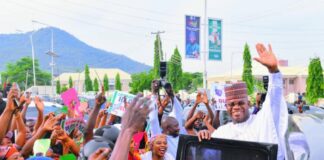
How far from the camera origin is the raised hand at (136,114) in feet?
8.31

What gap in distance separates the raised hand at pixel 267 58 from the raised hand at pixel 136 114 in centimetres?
159

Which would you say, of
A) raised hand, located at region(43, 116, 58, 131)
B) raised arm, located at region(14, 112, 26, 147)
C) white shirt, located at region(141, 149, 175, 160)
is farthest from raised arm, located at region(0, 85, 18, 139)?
white shirt, located at region(141, 149, 175, 160)

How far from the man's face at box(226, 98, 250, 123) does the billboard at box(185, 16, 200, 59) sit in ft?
67.9

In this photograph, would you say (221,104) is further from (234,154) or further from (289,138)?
(234,154)

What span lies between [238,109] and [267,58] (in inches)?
21.4

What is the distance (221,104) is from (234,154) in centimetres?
644

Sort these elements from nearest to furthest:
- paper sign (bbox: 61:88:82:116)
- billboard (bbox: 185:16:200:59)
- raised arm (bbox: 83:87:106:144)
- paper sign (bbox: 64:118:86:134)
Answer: raised arm (bbox: 83:87:106:144) → paper sign (bbox: 64:118:86:134) → paper sign (bbox: 61:88:82:116) → billboard (bbox: 185:16:200:59)

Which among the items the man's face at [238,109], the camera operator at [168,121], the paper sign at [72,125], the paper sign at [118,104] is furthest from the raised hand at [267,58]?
the paper sign at [118,104]

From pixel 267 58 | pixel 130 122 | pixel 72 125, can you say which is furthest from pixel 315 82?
pixel 130 122

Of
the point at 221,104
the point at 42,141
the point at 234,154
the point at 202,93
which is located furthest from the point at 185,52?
the point at 234,154

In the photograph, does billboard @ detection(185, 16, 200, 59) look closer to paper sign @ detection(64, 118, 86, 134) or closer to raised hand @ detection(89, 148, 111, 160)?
paper sign @ detection(64, 118, 86, 134)

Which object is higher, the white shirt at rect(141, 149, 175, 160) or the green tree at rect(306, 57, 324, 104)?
the green tree at rect(306, 57, 324, 104)

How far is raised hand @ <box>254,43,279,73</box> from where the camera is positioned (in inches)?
153

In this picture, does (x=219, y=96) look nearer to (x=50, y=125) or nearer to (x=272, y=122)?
(x=50, y=125)
